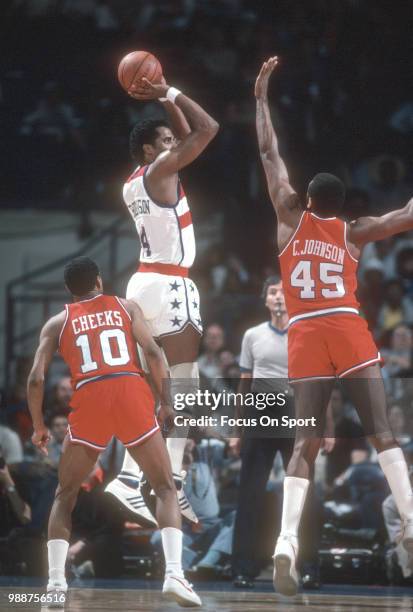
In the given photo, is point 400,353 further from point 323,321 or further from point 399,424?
point 323,321

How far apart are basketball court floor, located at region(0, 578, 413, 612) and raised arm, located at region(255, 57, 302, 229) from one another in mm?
2210

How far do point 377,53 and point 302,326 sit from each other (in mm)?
8836

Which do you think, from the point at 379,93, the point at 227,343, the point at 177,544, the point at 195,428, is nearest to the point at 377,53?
the point at 379,93

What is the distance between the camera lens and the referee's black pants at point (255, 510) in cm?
842

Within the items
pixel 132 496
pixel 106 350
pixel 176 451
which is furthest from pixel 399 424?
pixel 106 350

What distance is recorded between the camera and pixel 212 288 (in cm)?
1315

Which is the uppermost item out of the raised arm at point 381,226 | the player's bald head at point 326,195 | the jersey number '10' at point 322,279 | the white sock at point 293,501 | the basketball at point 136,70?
the basketball at point 136,70

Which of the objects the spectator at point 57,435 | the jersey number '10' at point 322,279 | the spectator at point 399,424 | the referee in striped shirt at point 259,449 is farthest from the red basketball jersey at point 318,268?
the spectator at point 57,435

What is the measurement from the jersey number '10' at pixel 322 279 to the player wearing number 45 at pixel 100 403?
36.0 inches

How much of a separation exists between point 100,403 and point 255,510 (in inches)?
85.1

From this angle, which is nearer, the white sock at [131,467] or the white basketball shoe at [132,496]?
the white basketball shoe at [132,496]

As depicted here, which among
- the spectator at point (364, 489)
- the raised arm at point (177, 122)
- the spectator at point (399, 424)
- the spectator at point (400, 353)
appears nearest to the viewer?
the raised arm at point (177, 122)

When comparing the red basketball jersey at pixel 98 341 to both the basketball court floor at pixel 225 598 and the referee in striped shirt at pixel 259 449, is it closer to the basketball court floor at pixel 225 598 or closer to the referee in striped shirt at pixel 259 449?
the basketball court floor at pixel 225 598

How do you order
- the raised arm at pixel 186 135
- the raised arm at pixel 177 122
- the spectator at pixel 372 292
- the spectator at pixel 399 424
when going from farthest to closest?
the spectator at pixel 372 292 < the spectator at pixel 399 424 < the raised arm at pixel 177 122 < the raised arm at pixel 186 135
